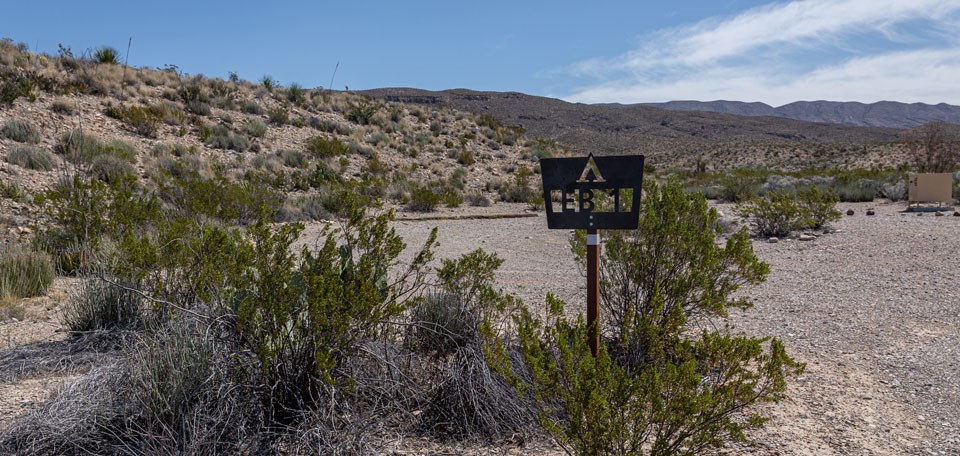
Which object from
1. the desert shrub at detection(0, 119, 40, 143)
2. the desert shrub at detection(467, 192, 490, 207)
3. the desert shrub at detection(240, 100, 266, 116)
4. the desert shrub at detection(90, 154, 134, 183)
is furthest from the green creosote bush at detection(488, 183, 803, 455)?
the desert shrub at detection(240, 100, 266, 116)

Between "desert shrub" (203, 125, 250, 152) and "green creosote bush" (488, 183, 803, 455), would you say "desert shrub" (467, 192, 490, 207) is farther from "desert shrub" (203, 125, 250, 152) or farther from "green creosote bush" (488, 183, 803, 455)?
"green creosote bush" (488, 183, 803, 455)

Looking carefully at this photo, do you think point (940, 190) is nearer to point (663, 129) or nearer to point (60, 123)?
point (60, 123)

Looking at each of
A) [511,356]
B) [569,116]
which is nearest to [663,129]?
[569,116]

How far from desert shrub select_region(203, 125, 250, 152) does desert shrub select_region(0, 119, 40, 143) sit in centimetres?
611

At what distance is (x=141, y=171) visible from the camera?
17.5 metres

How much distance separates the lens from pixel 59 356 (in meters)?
4.76

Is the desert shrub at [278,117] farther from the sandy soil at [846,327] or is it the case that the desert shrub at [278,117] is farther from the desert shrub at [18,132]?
the sandy soil at [846,327]

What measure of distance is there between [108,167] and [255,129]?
9.34 m

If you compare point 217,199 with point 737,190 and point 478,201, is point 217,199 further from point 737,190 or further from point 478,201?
point 737,190

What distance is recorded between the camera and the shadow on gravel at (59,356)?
450 cm

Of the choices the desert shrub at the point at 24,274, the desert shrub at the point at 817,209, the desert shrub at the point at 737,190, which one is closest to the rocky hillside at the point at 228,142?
the desert shrub at the point at 24,274

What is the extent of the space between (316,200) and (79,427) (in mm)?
15225

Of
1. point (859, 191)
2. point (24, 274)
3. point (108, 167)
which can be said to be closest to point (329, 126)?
point (108, 167)

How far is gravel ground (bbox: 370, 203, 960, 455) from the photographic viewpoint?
4.11 m
